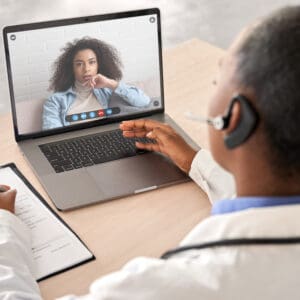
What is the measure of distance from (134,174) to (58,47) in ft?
1.22

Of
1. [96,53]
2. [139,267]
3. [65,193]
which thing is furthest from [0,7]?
[139,267]

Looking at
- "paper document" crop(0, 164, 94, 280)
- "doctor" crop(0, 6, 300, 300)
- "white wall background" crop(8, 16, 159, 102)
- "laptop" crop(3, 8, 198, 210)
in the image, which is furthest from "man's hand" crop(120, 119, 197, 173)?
"doctor" crop(0, 6, 300, 300)

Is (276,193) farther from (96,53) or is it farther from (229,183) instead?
(96,53)

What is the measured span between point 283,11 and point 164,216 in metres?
0.62

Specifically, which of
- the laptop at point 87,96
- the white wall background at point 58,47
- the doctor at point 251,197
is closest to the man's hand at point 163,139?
the laptop at point 87,96

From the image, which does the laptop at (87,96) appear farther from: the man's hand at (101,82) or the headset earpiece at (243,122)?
the headset earpiece at (243,122)

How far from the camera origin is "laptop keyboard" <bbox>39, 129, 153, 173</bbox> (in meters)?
1.54

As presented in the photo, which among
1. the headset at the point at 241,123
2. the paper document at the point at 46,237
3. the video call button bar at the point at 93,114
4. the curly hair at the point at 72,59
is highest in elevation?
the curly hair at the point at 72,59

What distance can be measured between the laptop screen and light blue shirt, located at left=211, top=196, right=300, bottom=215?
769 mm

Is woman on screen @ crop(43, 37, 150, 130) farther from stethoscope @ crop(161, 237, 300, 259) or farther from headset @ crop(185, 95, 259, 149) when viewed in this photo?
stethoscope @ crop(161, 237, 300, 259)

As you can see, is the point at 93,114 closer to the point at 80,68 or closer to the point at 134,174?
the point at 80,68

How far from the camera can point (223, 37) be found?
390 cm

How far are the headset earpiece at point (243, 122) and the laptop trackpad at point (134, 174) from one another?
59 cm

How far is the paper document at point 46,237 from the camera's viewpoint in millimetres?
1236
